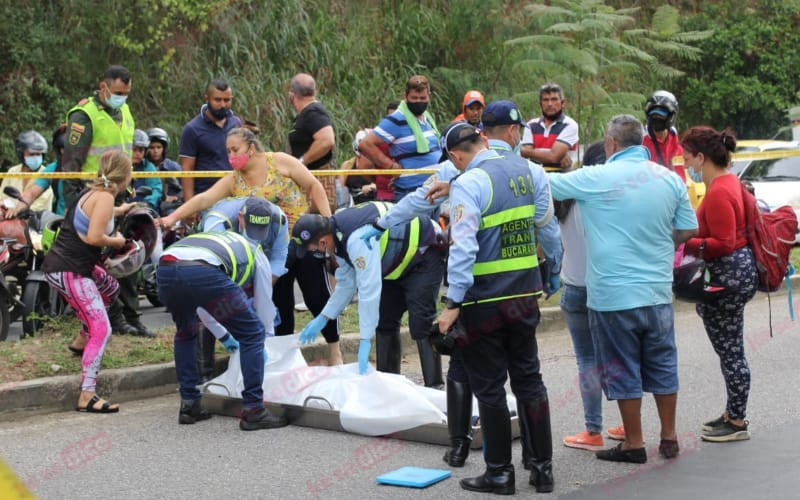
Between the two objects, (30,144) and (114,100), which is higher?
(114,100)

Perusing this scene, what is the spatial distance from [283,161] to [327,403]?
7.75 ft

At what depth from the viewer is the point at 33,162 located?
1164 centimetres

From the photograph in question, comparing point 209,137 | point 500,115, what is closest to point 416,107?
point 209,137

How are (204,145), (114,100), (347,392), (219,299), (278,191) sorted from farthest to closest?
(204,145)
(114,100)
(278,191)
(347,392)
(219,299)

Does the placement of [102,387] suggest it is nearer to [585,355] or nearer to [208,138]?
[208,138]

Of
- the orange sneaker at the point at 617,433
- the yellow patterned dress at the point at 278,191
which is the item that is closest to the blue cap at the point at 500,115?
the orange sneaker at the point at 617,433

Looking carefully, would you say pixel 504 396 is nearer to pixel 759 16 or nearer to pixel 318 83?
pixel 318 83

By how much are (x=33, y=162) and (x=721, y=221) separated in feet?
23.2

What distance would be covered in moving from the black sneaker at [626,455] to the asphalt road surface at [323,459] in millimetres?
54

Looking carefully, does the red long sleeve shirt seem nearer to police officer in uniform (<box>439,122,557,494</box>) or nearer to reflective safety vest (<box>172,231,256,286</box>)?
police officer in uniform (<box>439,122,557,494</box>)

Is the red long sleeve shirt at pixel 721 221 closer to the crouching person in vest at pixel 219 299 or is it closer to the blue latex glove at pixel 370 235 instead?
the blue latex glove at pixel 370 235

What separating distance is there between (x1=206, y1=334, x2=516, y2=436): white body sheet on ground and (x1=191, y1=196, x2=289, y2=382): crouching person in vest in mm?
278

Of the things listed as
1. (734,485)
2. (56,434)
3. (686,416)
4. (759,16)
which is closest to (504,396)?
(734,485)

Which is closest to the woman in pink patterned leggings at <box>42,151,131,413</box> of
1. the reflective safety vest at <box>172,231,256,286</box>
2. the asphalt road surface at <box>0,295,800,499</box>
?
the asphalt road surface at <box>0,295,800,499</box>
